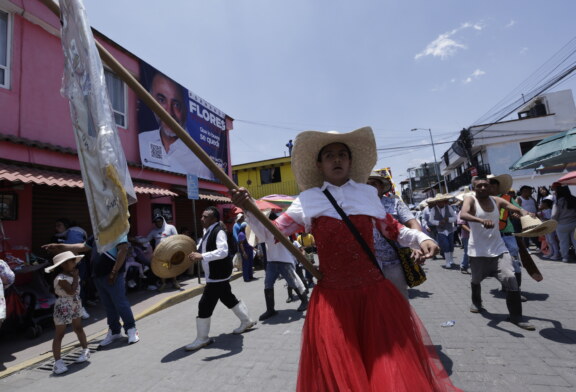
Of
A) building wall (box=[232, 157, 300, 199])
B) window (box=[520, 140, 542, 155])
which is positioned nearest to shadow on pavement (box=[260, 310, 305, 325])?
building wall (box=[232, 157, 300, 199])

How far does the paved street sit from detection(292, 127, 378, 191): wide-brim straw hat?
191 centimetres

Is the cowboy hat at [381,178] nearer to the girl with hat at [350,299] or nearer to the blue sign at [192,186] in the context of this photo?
the girl with hat at [350,299]

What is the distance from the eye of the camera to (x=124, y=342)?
473 cm

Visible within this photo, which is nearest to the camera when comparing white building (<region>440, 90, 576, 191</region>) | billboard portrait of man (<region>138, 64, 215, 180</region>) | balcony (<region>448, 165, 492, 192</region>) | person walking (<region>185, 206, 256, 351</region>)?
person walking (<region>185, 206, 256, 351</region>)

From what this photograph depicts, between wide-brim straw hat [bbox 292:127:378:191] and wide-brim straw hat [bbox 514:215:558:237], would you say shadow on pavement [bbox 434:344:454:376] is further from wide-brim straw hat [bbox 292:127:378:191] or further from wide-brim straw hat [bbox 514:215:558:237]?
wide-brim straw hat [bbox 292:127:378:191]

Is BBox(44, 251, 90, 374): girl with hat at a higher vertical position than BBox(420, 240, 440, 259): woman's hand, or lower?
lower

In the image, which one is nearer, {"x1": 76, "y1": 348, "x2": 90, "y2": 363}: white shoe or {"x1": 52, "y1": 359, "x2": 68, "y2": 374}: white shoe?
{"x1": 52, "y1": 359, "x2": 68, "y2": 374}: white shoe

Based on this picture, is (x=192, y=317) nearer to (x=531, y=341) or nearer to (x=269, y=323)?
(x=269, y=323)

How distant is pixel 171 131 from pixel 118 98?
2118 millimetres

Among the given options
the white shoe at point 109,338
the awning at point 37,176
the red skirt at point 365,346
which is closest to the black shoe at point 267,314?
the white shoe at point 109,338

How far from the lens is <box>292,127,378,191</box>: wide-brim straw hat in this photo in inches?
89.0

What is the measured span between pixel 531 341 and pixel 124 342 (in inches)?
208

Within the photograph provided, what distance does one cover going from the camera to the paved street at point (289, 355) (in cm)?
279

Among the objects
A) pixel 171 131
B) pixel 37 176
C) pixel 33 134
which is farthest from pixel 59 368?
pixel 171 131
